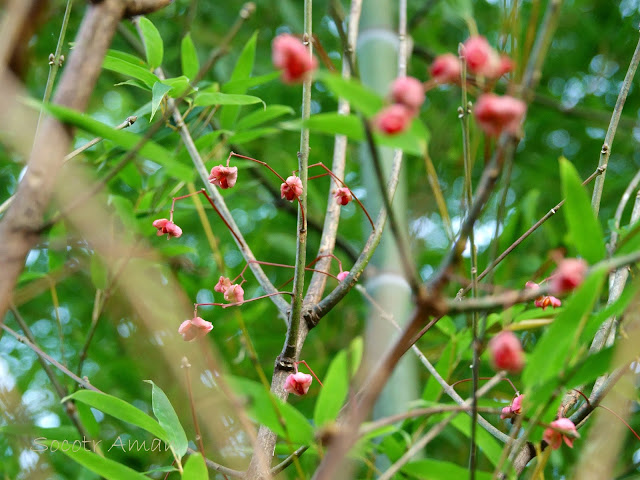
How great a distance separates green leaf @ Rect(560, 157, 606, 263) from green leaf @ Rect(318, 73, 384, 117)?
0.48 feet

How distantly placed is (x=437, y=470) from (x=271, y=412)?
0.45 feet

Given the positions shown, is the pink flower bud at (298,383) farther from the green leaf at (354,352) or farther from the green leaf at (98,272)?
the green leaf at (98,272)

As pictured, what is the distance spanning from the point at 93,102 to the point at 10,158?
30cm

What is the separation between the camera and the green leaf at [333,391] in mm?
416

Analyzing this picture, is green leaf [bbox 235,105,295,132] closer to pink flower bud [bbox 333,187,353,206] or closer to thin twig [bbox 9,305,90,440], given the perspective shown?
pink flower bud [bbox 333,187,353,206]

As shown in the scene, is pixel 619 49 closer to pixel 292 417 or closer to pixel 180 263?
pixel 180 263

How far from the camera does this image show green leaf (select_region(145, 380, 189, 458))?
0.59 metres

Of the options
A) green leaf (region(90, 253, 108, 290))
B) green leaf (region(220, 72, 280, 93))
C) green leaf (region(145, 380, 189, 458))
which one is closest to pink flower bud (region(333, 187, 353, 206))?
green leaf (region(220, 72, 280, 93))

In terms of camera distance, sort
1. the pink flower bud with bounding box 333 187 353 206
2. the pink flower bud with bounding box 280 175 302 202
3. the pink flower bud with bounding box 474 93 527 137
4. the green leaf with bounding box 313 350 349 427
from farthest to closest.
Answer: the pink flower bud with bounding box 333 187 353 206 → the pink flower bud with bounding box 280 175 302 202 → the green leaf with bounding box 313 350 349 427 → the pink flower bud with bounding box 474 93 527 137

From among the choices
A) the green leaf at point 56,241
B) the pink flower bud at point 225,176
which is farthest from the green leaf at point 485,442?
the green leaf at point 56,241

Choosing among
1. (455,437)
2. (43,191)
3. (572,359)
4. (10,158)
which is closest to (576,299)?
(572,359)

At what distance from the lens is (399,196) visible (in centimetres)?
96

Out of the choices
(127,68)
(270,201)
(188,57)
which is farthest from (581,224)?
(270,201)

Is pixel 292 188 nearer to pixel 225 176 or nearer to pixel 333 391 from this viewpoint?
pixel 225 176
